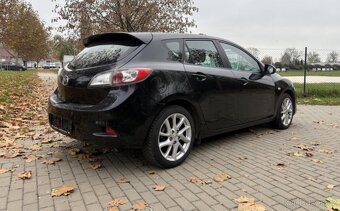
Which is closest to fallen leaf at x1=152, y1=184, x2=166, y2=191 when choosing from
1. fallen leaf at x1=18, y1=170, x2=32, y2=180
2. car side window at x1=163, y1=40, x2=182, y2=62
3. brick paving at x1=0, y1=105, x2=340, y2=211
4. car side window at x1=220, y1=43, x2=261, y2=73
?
brick paving at x1=0, y1=105, x2=340, y2=211

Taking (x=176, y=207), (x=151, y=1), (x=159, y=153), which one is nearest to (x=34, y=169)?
(x=159, y=153)

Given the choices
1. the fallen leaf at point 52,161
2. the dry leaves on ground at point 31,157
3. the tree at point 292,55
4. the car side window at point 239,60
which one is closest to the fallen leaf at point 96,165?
the fallen leaf at point 52,161

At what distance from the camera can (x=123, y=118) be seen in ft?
12.3

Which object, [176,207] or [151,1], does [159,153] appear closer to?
[176,207]

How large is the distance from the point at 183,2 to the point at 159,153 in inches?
445

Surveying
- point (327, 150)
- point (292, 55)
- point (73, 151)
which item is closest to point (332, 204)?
point (327, 150)

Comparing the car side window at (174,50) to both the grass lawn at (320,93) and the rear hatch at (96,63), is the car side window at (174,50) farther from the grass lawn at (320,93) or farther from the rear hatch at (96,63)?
the grass lawn at (320,93)

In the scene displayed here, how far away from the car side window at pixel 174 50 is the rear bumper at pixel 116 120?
82 cm

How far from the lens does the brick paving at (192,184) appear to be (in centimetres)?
329

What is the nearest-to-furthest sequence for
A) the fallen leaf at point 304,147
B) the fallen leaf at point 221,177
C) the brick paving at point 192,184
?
the brick paving at point 192,184
the fallen leaf at point 221,177
the fallen leaf at point 304,147

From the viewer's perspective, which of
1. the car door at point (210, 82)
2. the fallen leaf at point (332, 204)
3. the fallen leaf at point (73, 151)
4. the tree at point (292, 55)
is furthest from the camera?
the tree at point (292, 55)

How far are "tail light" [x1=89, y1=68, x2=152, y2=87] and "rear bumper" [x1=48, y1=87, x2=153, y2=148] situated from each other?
93 mm

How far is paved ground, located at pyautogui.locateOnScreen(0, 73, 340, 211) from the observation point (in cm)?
330

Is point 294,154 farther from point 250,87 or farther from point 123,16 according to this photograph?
point 123,16
